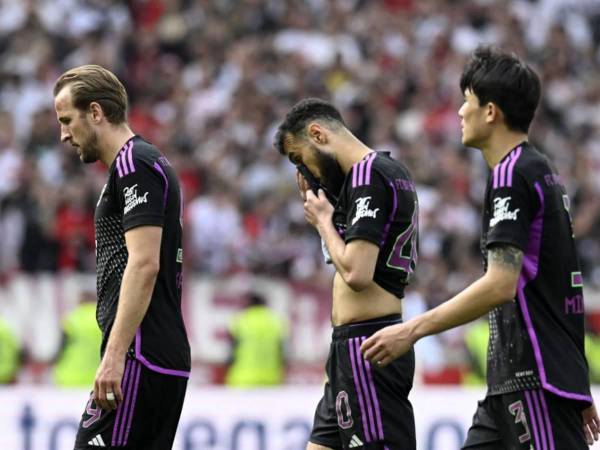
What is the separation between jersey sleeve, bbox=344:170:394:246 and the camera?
221 inches

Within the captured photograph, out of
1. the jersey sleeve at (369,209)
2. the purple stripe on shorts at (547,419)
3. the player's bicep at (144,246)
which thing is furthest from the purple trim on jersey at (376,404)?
the player's bicep at (144,246)

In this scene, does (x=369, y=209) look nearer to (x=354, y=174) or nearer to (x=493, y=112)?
(x=354, y=174)

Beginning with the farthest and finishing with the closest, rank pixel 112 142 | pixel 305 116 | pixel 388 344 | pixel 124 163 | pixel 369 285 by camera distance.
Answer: pixel 305 116, pixel 369 285, pixel 112 142, pixel 124 163, pixel 388 344

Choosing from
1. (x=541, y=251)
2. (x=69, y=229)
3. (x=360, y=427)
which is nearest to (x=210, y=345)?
(x=69, y=229)

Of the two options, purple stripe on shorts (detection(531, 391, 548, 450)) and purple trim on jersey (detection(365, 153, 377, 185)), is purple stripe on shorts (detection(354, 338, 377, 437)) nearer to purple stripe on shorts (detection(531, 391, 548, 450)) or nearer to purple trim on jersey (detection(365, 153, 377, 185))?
purple trim on jersey (detection(365, 153, 377, 185))

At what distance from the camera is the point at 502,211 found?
503cm

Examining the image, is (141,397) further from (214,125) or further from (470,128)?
(214,125)

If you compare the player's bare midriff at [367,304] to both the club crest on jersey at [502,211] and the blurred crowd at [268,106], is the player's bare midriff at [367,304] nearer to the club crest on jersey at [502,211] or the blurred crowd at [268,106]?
the club crest on jersey at [502,211]

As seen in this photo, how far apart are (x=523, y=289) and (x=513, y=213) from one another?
12.4 inches

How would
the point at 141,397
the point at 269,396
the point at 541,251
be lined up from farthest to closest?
the point at 269,396 → the point at 141,397 → the point at 541,251

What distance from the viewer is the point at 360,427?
5.77 m

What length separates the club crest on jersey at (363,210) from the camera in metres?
5.65

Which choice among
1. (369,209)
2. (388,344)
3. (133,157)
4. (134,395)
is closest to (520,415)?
(388,344)

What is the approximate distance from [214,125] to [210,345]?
3.37 metres
